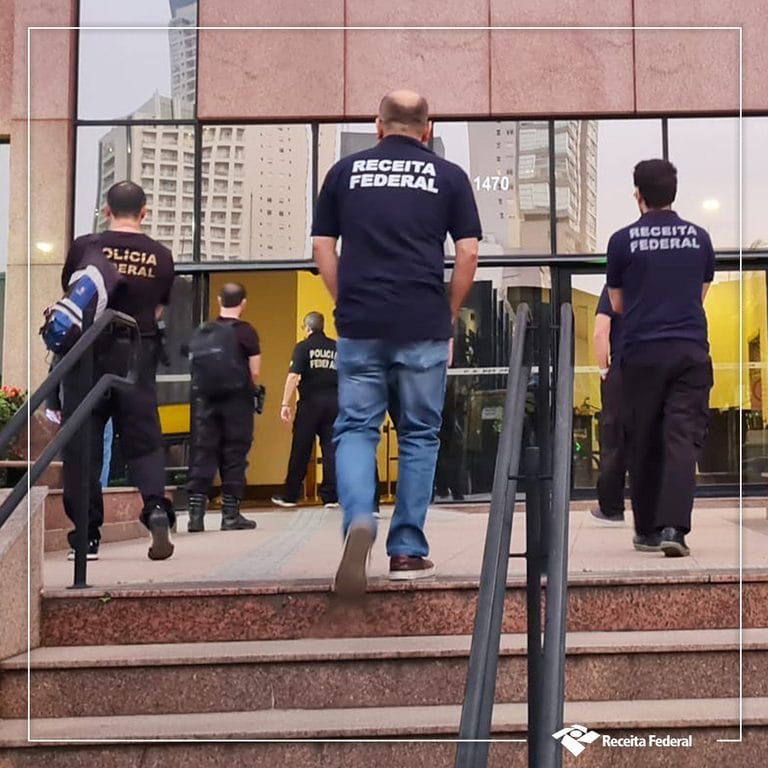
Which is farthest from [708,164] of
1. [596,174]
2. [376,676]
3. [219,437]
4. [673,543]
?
[376,676]

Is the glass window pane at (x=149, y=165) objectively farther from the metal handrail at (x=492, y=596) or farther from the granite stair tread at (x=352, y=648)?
the metal handrail at (x=492, y=596)

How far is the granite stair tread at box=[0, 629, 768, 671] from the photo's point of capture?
12.2 feet

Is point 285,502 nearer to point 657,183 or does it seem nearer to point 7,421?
point 7,421

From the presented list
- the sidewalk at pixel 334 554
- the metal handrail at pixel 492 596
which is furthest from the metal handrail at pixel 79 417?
the metal handrail at pixel 492 596

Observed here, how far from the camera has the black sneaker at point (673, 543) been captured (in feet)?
15.7

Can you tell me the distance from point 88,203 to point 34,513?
668 centimetres

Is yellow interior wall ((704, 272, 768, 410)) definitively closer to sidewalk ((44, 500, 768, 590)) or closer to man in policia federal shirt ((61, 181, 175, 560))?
sidewalk ((44, 500, 768, 590))

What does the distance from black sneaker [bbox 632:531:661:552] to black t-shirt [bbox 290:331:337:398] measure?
4.19m

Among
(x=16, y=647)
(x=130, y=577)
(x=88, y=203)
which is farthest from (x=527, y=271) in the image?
(x=16, y=647)

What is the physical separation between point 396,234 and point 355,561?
1181mm

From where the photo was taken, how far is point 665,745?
3.44 m

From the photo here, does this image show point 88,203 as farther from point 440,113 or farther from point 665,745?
point 665,745

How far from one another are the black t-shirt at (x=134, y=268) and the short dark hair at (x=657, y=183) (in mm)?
2141

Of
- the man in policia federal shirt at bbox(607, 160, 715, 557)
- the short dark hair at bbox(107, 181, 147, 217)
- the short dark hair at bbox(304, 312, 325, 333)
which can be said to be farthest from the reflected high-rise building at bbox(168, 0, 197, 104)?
the man in policia federal shirt at bbox(607, 160, 715, 557)
